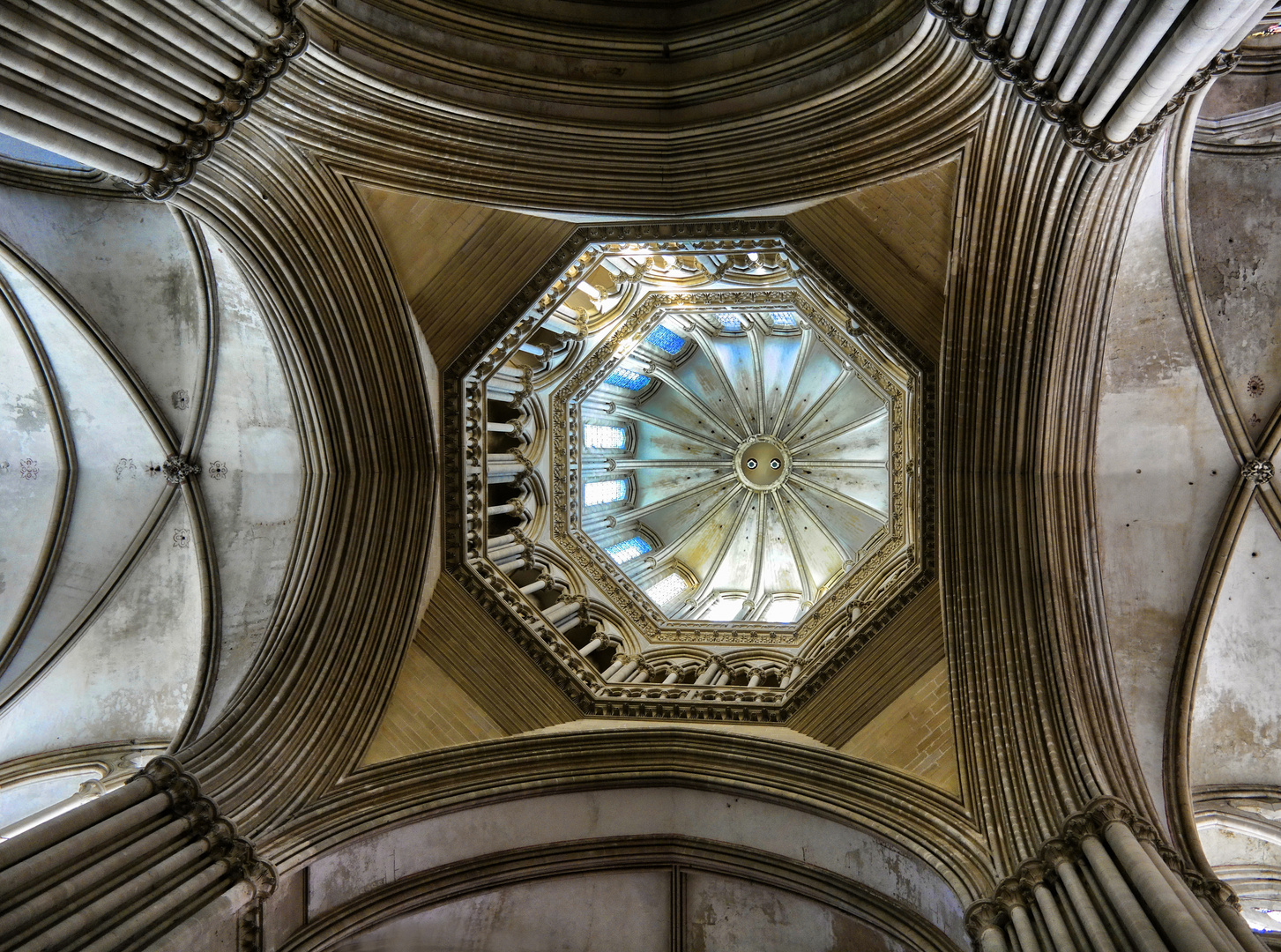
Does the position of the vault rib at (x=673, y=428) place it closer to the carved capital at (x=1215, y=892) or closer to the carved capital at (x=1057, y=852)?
the carved capital at (x=1057, y=852)

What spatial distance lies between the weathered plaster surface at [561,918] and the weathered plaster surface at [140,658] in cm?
524

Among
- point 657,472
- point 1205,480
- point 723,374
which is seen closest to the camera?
point 1205,480

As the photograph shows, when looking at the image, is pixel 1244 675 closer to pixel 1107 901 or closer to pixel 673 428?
pixel 1107 901

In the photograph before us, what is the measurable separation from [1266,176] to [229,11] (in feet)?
36.3

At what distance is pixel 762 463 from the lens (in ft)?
72.5

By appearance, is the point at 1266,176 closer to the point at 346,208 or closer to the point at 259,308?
the point at 346,208

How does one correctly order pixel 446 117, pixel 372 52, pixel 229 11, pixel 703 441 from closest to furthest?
pixel 229 11 < pixel 372 52 < pixel 446 117 < pixel 703 441

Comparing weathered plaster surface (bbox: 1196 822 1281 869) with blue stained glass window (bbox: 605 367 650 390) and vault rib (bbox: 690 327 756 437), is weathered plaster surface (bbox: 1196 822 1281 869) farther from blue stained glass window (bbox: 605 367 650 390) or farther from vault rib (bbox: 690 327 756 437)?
blue stained glass window (bbox: 605 367 650 390)

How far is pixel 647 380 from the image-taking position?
67.1ft

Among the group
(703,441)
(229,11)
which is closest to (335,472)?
(229,11)

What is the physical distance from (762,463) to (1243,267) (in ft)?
43.1

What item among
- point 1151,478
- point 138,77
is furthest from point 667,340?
point 138,77

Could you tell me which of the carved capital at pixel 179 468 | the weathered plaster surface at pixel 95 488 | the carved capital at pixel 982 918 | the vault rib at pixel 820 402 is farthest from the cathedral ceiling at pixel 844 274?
the vault rib at pixel 820 402

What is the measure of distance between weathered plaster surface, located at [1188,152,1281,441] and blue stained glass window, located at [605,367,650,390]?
11.8 m
